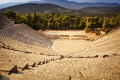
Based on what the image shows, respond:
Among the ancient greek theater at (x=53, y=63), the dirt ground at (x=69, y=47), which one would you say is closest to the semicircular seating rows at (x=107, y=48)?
the ancient greek theater at (x=53, y=63)

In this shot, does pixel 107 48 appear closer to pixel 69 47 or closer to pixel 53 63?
pixel 69 47

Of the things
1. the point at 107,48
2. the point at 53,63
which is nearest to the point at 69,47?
the point at 107,48

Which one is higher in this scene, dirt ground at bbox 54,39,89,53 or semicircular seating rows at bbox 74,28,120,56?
semicircular seating rows at bbox 74,28,120,56

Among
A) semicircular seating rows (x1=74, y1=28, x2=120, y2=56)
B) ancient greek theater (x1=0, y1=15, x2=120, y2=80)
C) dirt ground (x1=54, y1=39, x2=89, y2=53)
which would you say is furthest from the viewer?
dirt ground (x1=54, y1=39, x2=89, y2=53)

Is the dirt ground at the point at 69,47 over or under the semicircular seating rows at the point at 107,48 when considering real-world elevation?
under

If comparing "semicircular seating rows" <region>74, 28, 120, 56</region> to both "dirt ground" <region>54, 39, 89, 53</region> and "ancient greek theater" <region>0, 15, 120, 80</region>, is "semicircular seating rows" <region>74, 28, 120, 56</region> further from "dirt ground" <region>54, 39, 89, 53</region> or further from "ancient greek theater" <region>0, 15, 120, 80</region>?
"dirt ground" <region>54, 39, 89, 53</region>

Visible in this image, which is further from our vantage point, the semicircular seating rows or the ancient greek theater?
the semicircular seating rows

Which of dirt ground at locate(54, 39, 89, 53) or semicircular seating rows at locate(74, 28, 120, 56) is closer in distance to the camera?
semicircular seating rows at locate(74, 28, 120, 56)

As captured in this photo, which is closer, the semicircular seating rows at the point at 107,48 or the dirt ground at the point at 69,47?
the semicircular seating rows at the point at 107,48

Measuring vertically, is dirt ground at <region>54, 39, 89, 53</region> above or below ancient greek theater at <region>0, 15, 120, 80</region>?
below

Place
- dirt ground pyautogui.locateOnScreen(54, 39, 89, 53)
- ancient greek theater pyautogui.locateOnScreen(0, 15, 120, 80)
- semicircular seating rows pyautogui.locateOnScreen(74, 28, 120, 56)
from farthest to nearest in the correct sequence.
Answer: dirt ground pyautogui.locateOnScreen(54, 39, 89, 53) < semicircular seating rows pyautogui.locateOnScreen(74, 28, 120, 56) < ancient greek theater pyautogui.locateOnScreen(0, 15, 120, 80)

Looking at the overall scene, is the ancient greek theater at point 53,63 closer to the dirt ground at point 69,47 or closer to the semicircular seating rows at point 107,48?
the semicircular seating rows at point 107,48

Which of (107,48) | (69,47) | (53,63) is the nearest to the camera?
(53,63)

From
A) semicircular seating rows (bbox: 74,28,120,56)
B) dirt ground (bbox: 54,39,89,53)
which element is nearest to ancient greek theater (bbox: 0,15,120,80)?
semicircular seating rows (bbox: 74,28,120,56)
